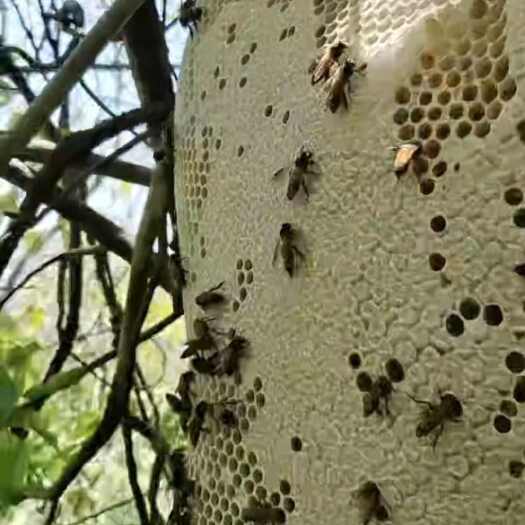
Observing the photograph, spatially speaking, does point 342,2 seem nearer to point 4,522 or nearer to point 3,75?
point 3,75

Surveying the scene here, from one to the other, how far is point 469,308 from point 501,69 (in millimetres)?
86

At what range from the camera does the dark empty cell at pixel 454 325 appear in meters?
0.43

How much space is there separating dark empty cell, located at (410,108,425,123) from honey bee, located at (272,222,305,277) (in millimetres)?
70

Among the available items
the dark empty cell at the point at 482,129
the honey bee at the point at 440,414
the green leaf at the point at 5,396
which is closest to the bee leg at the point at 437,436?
the honey bee at the point at 440,414

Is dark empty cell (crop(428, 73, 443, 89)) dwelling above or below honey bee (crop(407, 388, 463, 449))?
above

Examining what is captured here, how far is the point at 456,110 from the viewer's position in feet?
1.45

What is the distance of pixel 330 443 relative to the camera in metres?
0.47

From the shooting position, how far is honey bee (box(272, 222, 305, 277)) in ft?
1.60

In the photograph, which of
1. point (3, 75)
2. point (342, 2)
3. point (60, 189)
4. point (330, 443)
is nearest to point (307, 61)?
point (342, 2)

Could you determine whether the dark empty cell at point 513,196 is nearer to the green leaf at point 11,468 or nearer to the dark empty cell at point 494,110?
the dark empty cell at point 494,110

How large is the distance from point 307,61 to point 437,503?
0.19 metres

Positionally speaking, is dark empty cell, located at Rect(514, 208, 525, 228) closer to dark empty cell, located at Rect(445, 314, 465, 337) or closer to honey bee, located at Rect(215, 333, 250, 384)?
dark empty cell, located at Rect(445, 314, 465, 337)

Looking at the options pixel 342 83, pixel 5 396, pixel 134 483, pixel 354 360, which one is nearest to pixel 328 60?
pixel 342 83

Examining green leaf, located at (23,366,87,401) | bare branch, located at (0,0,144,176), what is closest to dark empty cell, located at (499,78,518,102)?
bare branch, located at (0,0,144,176)
